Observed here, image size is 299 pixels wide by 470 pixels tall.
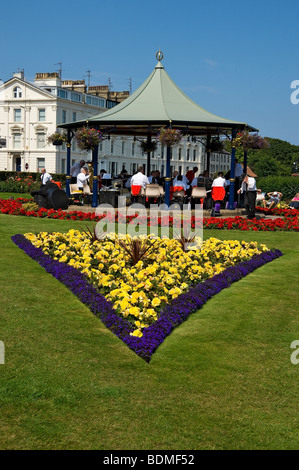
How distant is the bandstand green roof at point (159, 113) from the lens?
1884 cm

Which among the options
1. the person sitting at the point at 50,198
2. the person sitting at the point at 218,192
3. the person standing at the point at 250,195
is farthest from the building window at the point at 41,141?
the person standing at the point at 250,195

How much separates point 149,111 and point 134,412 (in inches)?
653

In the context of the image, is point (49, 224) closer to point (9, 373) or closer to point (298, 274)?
point (298, 274)

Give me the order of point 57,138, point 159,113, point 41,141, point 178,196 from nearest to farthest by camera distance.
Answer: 1. point 159,113
2. point 178,196
3. point 57,138
4. point 41,141

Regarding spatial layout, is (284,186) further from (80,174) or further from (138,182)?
(138,182)

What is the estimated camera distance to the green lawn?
3898 millimetres

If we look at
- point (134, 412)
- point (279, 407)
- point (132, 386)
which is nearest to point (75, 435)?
point (134, 412)

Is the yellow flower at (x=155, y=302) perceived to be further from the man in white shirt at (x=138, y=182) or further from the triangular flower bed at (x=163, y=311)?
the man in white shirt at (x=138, y=182)

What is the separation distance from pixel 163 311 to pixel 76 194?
50.2ft

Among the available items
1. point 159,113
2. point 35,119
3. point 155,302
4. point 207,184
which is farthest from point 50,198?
point 35,119

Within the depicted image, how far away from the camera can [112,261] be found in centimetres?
916

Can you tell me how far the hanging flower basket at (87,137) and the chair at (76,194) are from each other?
2196 millimetres

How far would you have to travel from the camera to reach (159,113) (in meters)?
19.3

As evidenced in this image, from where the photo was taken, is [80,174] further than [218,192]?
Yes
